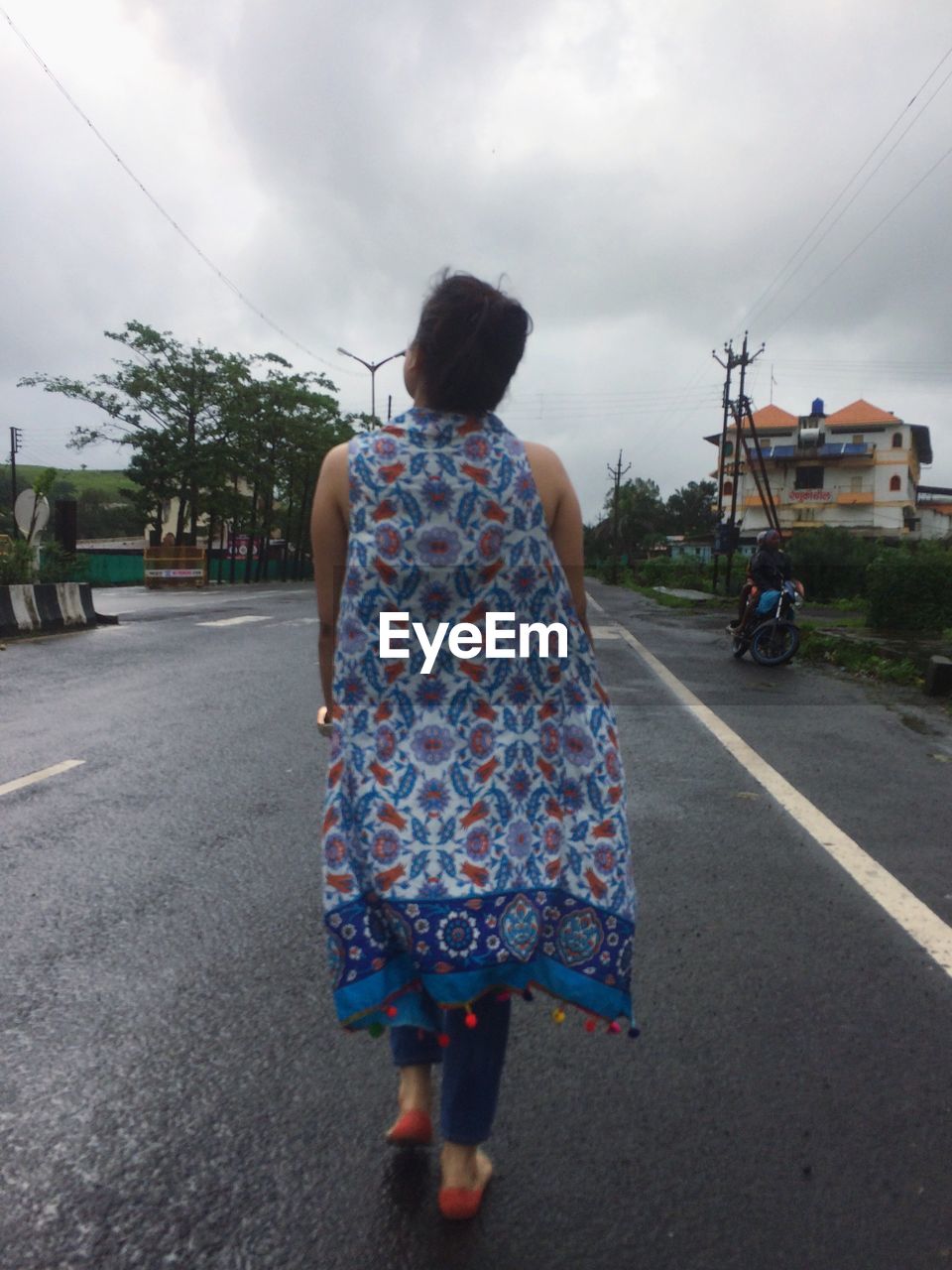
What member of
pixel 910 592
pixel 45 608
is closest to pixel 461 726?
pixel 45 608

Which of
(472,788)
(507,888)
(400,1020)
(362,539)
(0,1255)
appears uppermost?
(362,539)

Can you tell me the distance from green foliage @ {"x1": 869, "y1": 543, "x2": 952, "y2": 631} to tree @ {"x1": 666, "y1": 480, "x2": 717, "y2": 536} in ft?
319

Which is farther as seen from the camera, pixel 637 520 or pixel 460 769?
pixel 637 520

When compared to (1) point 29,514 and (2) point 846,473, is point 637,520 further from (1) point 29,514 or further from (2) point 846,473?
(1) point 29,514

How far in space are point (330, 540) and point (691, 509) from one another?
11771 cm

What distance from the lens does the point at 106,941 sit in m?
3.51

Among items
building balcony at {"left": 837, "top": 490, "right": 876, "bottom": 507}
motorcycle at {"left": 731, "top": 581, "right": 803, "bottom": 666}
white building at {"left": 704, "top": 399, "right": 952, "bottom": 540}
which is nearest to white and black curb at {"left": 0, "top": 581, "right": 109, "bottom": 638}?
motorcycle at {"left": 731, "top": 581, "right": 803, "bottom": 666}

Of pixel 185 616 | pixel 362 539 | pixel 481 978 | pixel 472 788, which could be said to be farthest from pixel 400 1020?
pixel 185 616

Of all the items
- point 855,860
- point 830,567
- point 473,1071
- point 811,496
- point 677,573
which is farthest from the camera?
point 811,496

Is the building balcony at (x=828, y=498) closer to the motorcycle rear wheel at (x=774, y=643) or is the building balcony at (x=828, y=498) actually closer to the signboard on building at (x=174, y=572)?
the signboard on building at (x=174, y=572)

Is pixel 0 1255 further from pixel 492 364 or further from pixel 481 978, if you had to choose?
pixel 492 364

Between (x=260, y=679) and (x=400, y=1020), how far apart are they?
27.1 ft

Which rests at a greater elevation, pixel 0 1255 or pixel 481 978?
pixel 481 978

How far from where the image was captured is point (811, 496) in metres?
79.2
